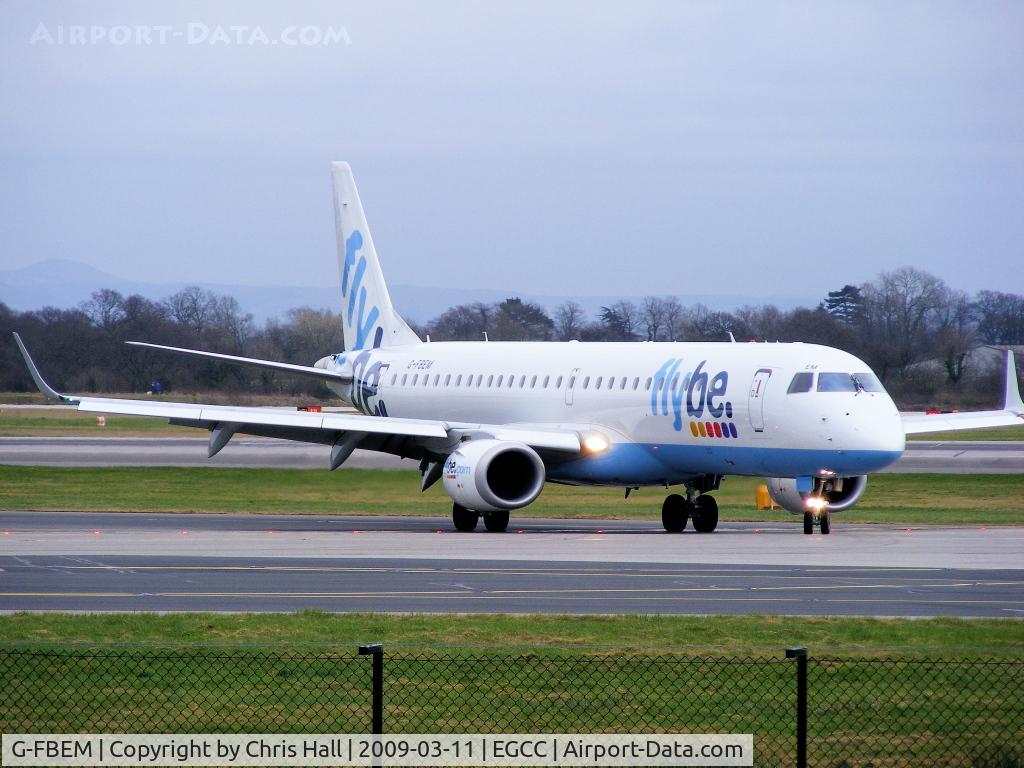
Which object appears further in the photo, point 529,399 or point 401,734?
point 529,399

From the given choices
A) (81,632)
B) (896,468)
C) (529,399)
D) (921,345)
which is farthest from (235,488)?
(921,345)

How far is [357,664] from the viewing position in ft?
58.5

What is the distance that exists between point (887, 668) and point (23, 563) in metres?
16.6

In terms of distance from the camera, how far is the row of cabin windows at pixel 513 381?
38781 millimetres

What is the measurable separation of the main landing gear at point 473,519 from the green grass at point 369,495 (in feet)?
19.4

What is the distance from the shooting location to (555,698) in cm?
1580

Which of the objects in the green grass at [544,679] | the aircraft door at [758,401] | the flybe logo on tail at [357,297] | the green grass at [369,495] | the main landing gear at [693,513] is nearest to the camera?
the green grass at [544,679]

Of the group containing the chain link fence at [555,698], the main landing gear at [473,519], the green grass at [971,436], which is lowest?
the chain link fence at [555,698]

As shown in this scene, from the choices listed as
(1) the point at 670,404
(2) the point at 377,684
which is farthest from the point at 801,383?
(2) the point at 377,684

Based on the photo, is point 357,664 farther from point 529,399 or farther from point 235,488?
point 235,488

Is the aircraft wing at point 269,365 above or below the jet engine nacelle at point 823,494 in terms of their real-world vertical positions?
above

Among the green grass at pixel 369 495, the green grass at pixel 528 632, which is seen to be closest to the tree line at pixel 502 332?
the green grass at pixel 369 495

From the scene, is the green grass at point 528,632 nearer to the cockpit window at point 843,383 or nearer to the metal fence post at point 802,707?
the metal fence post at point 802,707

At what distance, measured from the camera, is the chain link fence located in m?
14.5
